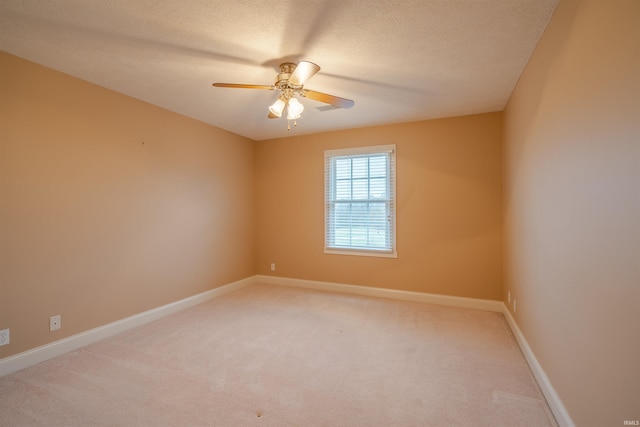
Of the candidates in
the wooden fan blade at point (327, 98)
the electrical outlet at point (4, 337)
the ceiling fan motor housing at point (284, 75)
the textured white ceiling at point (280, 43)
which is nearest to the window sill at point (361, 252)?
the textured white ceiling at point (280, 43)

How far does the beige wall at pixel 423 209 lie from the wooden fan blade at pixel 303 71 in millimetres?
2264

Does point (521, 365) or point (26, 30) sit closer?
point (26, 30)

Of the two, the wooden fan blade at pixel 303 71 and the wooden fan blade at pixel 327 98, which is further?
the wooden fan blade at pixel 327 98

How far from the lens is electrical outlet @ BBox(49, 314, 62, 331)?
8.16ft

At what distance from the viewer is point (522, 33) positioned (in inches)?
78.4

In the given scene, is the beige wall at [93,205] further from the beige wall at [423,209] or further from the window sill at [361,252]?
the window sill at [361,252]

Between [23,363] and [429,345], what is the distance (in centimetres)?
344

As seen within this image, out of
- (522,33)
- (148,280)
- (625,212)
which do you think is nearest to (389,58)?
(522,33)

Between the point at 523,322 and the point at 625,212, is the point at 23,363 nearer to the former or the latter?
the point at 625,212

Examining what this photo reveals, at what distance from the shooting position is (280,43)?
2.10 m

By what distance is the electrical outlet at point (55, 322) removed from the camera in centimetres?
249

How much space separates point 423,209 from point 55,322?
Result: 4.17m

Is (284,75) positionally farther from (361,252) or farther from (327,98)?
(361,252)

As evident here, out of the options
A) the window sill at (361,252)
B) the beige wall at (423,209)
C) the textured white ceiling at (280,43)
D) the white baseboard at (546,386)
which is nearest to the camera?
the white baseboard at (546,386)
